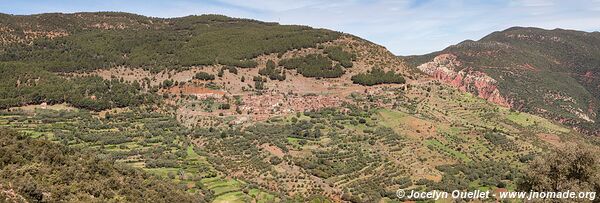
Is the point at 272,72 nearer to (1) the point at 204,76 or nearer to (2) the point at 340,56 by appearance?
(1) the point at 204,76

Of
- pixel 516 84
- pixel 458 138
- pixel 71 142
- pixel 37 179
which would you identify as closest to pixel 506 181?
pixel 458 138

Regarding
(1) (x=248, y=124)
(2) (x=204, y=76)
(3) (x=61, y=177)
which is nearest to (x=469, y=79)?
(2) (x=204, y=76)

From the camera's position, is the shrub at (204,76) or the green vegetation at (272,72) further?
the green vegetation at (272,72)

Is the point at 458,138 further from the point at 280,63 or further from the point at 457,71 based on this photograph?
the point at 457,71

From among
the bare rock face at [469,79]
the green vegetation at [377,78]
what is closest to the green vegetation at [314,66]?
the green vegetation at [377,78]

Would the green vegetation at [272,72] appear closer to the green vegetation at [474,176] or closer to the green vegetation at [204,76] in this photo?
the green vegetation at [204,76]
